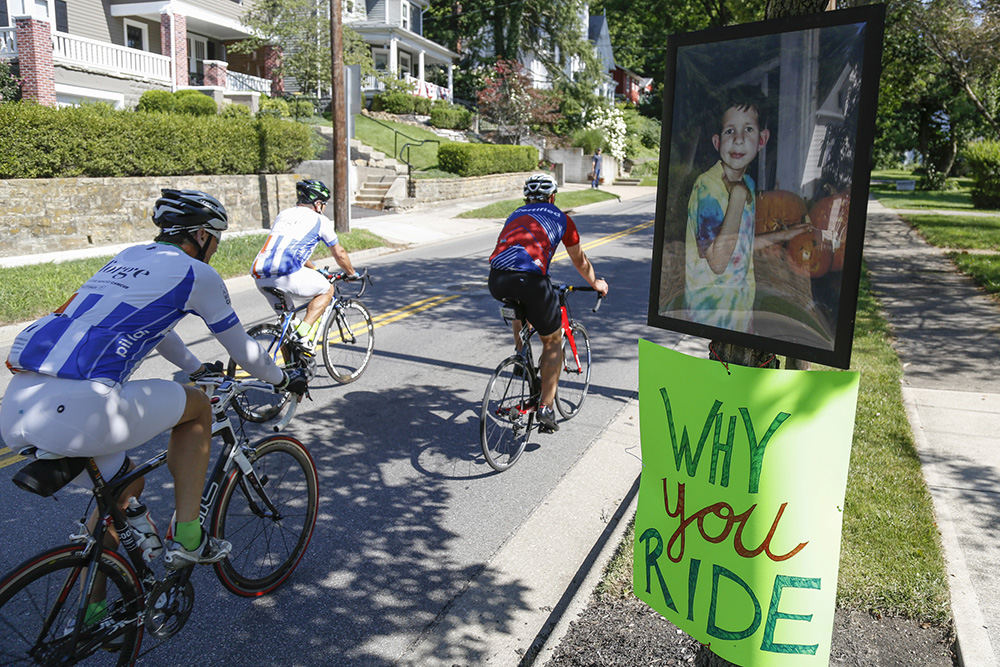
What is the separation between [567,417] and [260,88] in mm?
31930

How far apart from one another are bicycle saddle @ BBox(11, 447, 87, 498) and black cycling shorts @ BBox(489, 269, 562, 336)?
3.33 metres

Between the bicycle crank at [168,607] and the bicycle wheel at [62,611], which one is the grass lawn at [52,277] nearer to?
the bicycle crank at [168,607]

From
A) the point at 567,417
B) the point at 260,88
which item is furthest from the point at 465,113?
the point at 567,417

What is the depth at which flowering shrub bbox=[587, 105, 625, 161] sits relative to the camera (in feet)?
161

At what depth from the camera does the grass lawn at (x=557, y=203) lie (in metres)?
26.5

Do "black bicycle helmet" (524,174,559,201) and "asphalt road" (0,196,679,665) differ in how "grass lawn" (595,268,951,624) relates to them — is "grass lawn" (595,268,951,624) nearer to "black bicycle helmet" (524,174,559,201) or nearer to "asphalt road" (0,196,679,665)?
"asphalt road" (0,196,679,665)

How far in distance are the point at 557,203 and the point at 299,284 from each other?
24.4 meters

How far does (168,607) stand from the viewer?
354 centimetres

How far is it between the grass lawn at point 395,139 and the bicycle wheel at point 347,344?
77.1 feet

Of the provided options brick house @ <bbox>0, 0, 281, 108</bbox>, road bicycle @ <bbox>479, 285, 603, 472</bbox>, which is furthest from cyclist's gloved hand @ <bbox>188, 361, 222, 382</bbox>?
brick house @ <bbox>0, 0, 281, 108</bbox>

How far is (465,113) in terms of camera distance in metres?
44.4

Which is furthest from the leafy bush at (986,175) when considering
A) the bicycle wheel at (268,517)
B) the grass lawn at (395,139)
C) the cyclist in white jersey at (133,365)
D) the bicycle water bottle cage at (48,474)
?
the bicycle water bottle cage at (48,474)

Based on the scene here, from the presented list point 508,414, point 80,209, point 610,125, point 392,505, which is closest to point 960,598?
point 508,414

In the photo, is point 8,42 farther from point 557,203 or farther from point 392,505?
point 392,505
